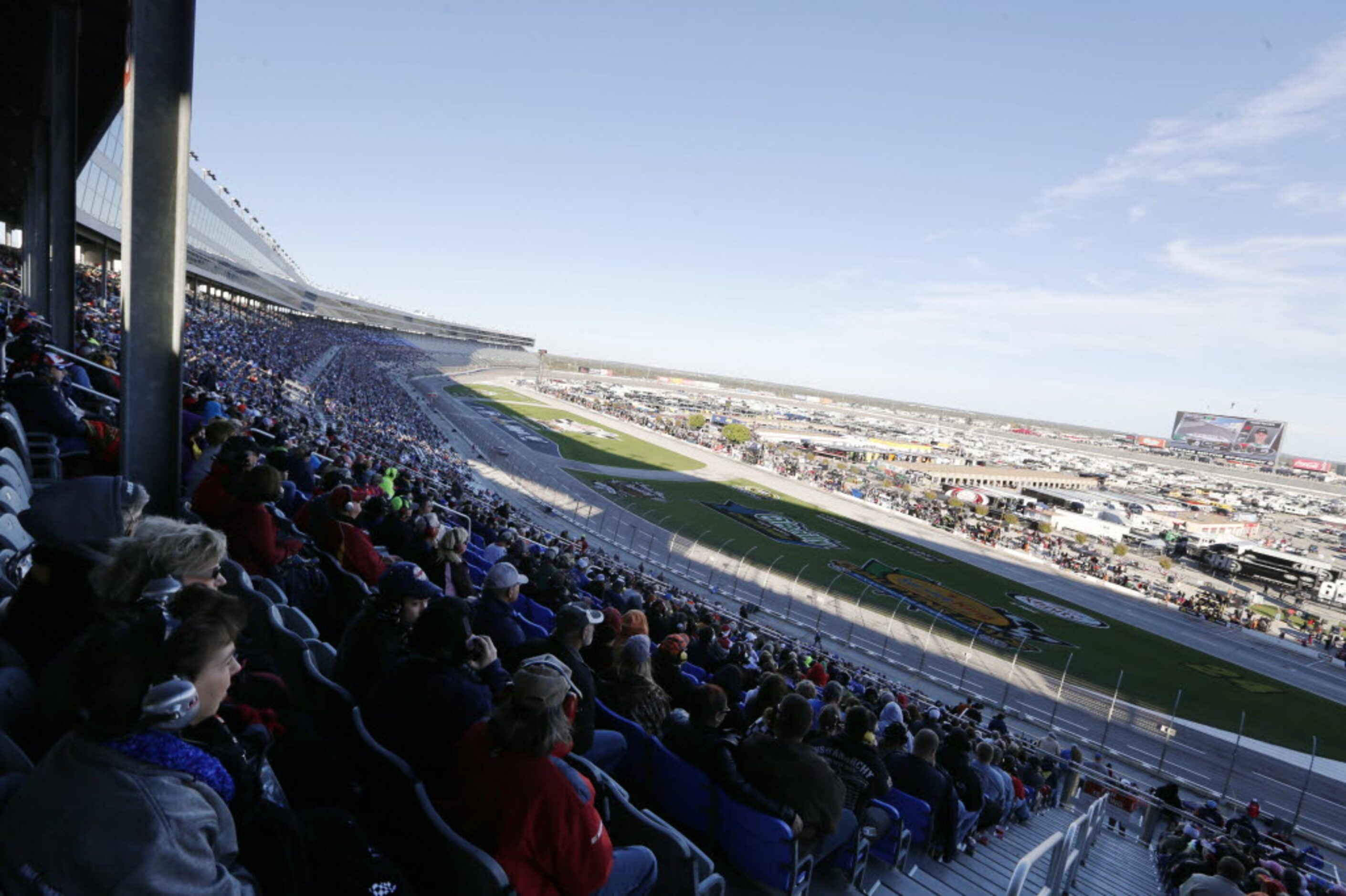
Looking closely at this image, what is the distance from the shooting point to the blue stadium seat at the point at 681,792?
12.9 ft

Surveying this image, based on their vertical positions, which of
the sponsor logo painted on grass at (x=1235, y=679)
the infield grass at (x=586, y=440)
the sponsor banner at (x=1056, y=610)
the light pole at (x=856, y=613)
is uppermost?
the infield grass at (x=586, y=440)

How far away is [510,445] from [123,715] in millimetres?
45284

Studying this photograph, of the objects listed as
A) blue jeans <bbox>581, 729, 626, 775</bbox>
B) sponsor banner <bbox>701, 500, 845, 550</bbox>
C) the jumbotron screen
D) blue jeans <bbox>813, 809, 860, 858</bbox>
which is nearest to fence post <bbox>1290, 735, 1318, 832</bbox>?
blue jeans <bbox>813, 809, 860, 858</bbox>

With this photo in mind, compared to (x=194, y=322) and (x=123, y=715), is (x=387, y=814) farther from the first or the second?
(x=194, y=322)

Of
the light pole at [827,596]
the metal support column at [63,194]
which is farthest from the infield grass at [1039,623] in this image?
the metal support column at [63,194]

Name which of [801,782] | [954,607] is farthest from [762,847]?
[954,607]

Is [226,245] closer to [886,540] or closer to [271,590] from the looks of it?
[886,540]

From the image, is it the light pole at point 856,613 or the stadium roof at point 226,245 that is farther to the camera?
the stadium roof at point 226,245

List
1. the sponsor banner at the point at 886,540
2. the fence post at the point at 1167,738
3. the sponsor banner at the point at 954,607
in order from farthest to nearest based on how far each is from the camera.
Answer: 1. the sponsor banner at the point at 886,540
2. the sponsor banner at the point at 954,607
3. the fence post at the point at 1167,738

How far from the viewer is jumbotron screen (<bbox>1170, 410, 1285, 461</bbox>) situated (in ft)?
357

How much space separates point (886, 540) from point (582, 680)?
36224 mm

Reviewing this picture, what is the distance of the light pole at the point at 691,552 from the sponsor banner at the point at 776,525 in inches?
159

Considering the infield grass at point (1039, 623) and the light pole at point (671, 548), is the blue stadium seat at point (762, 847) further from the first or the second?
the light pole at point (671, 548)

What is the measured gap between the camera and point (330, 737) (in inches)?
133
